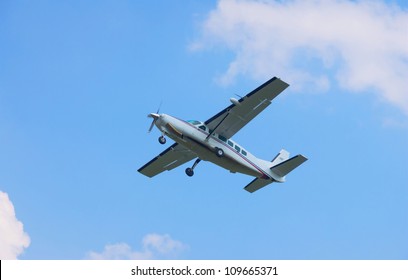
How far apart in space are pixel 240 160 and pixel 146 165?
6.91m

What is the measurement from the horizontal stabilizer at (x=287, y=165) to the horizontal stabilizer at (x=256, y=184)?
798 mm

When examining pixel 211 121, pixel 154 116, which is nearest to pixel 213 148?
pixel 211 121

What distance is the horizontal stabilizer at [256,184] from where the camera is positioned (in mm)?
41938

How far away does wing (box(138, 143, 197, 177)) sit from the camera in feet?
141

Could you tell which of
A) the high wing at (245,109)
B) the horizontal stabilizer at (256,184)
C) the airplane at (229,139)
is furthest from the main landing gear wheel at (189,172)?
the horizontal stabilizer at (256,184)

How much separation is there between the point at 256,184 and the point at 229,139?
371 cm

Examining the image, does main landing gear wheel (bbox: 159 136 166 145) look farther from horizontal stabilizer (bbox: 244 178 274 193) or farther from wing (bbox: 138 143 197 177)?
horizontal stabilizer (bbox: 244 178 274 193)

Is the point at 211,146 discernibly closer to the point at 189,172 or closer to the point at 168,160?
the point at 189,172

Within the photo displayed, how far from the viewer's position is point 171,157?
4350cm

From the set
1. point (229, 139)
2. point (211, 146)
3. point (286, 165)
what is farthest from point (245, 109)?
point (286, 165)

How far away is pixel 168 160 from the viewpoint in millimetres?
43750
